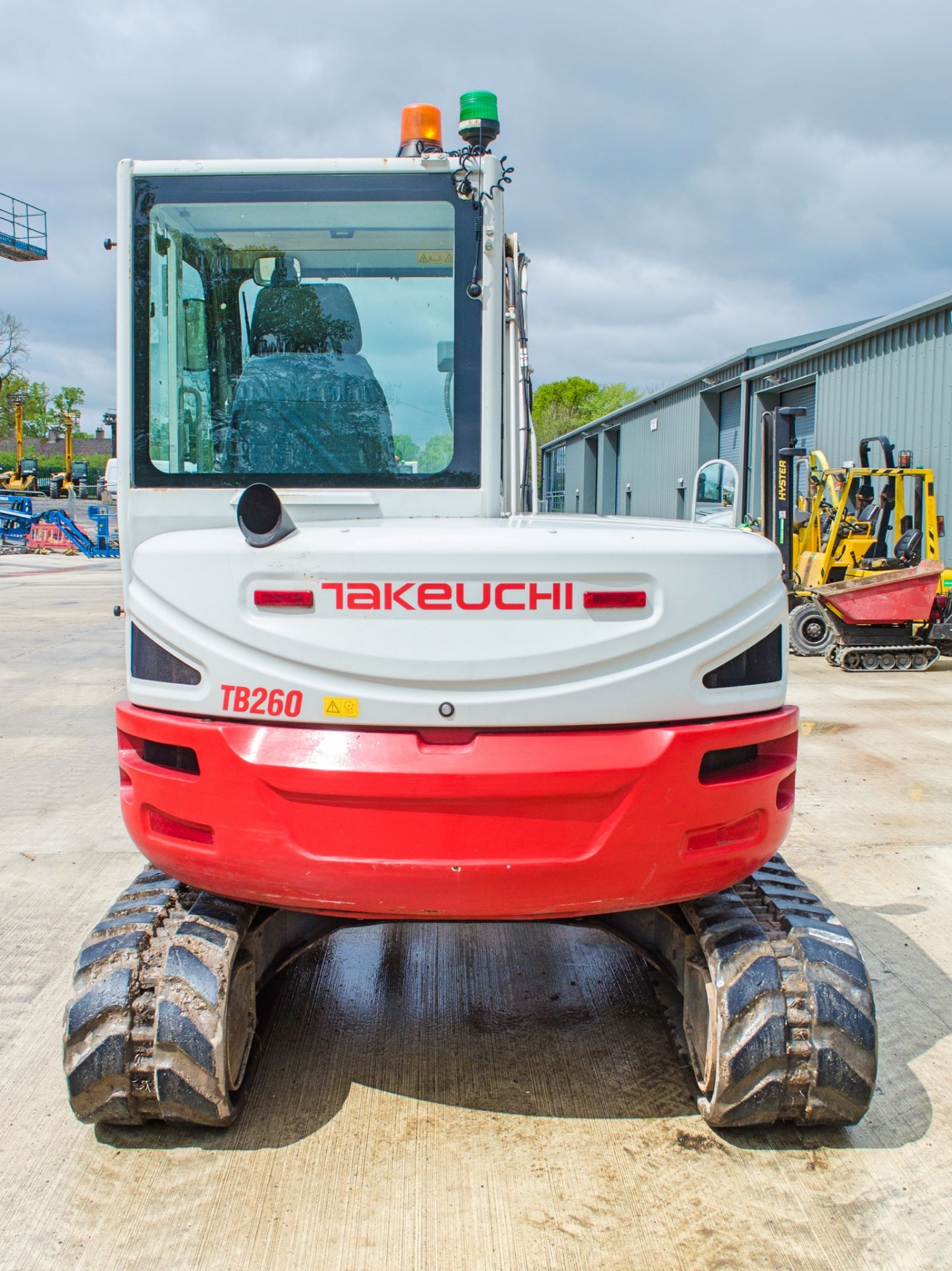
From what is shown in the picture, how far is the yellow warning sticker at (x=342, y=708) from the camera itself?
8.10 feet

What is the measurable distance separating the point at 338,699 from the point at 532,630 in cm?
47

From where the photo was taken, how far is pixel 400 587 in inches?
96.7

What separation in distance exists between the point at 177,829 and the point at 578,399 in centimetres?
11582

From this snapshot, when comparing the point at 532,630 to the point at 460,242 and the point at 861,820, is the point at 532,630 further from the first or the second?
the point at 861,820

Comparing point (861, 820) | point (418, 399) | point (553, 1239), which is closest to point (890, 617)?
point (861, 820)

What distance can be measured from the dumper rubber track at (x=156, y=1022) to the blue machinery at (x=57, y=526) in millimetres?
28110

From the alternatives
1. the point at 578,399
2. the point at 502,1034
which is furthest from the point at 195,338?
the point at 578,399

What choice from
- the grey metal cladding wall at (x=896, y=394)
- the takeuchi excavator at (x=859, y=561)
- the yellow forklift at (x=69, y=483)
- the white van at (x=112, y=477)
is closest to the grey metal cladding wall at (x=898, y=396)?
the grey metal cladding wall at (x=896, y=394)

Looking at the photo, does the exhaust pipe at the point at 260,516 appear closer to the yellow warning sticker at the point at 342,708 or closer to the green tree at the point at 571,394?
the yellow warning sticker at the point at 342,708

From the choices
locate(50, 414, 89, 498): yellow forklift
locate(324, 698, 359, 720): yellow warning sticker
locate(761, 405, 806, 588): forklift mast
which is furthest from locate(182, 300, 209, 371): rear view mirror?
locate(50, 414, 89, 498): yellow forklift

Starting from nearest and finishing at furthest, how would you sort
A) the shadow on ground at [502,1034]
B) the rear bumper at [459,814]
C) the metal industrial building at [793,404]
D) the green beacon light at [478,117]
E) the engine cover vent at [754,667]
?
the rear bumper at [459,814] < the engine cover vent at [754,667] < the shadow on ground at [502,1034] < the green beacon light at [478,117] < the metal industrial building at [793,404]

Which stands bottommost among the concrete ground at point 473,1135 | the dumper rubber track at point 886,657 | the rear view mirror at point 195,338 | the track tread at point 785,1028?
the concrete ground at point 473,1135

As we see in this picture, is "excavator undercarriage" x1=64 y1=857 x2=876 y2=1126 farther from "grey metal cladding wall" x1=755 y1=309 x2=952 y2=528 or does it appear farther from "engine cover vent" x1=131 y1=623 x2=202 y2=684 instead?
"grey metal cladding wall" x1=755 y1=309 x2=952 y2=528

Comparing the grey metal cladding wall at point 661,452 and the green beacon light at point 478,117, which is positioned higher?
the grey metal cladding wall at point 661,452
